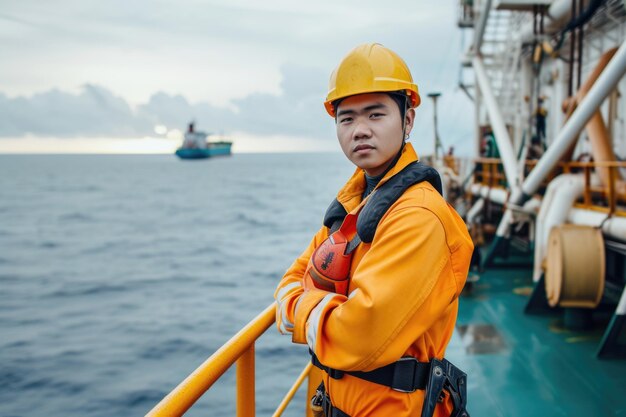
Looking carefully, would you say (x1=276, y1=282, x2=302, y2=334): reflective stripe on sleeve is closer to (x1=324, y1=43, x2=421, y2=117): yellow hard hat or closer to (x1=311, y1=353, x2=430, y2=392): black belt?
(x1=311, y1=353, x2=430, y2=392): black belt

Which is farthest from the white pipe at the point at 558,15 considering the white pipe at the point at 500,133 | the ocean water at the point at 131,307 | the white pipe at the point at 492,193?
the ocean water at the point at 131,307

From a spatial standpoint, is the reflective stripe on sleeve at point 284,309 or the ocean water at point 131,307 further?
the ocean water at point 131,307

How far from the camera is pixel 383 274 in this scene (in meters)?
1.61

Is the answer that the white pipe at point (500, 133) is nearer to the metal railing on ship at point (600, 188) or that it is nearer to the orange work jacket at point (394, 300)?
the metal railing on ship at point (600, 188)

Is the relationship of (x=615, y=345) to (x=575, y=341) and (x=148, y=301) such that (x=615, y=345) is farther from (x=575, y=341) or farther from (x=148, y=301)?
(x=148, y=301)

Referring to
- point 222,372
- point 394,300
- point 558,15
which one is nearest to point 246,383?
point 222,372

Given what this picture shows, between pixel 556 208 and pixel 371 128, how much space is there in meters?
8.18

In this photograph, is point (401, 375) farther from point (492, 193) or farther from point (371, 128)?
point (492, 193)

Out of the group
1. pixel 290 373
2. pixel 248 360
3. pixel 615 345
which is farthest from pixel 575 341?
pixel 248 360

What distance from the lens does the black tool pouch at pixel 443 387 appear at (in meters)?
1.85

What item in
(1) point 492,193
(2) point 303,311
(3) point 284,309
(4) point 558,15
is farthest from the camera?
(1) point 492,193

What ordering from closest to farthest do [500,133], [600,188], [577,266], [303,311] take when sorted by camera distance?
[303,311] < [577,266] < [600,188] < [500,133]

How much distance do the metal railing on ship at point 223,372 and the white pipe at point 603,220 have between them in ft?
21.9

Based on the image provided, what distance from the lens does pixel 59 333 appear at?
45.9 feet
